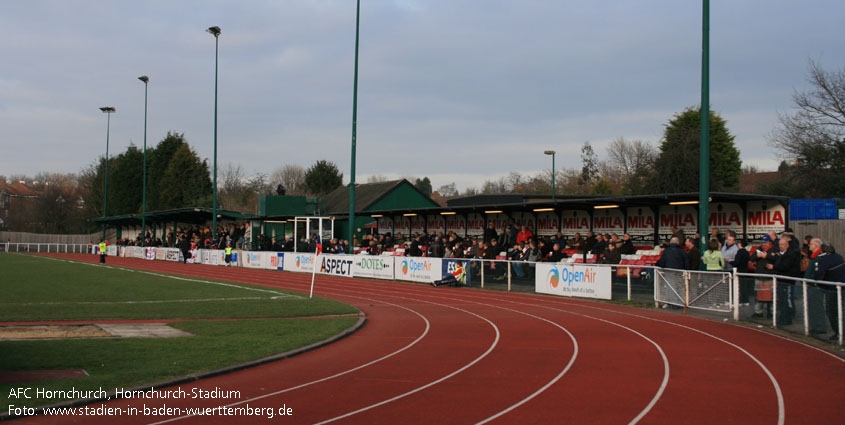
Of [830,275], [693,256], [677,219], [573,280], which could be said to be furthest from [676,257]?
[677,219]

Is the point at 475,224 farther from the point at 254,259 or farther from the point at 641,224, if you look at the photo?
the point at 254,259

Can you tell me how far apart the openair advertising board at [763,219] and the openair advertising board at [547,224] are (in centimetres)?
875

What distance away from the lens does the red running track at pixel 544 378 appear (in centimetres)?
746

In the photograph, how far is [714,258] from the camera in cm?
1641

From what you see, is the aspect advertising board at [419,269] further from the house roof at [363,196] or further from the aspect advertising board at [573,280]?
the house roof at [363,196]

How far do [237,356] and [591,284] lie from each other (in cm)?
1297

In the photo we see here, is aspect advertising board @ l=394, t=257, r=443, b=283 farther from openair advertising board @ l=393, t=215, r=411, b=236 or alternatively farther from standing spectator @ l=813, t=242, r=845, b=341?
standing spectator @ l=813, t=242, r=845, b=341

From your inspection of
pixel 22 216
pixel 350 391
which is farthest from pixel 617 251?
pixel 22 216

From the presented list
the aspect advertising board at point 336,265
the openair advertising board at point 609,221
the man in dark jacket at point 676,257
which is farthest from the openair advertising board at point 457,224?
the man in dark jacket at point 676,257

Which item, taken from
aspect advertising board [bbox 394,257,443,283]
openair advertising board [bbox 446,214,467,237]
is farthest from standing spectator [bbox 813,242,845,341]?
openair advertising board [bbox 446,214,467,237]

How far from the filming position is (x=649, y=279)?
61.9 ft

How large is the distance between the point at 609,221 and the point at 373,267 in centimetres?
1021

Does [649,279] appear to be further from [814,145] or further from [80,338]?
[814,145]

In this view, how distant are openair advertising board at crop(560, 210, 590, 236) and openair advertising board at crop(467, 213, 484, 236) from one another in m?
5.76
